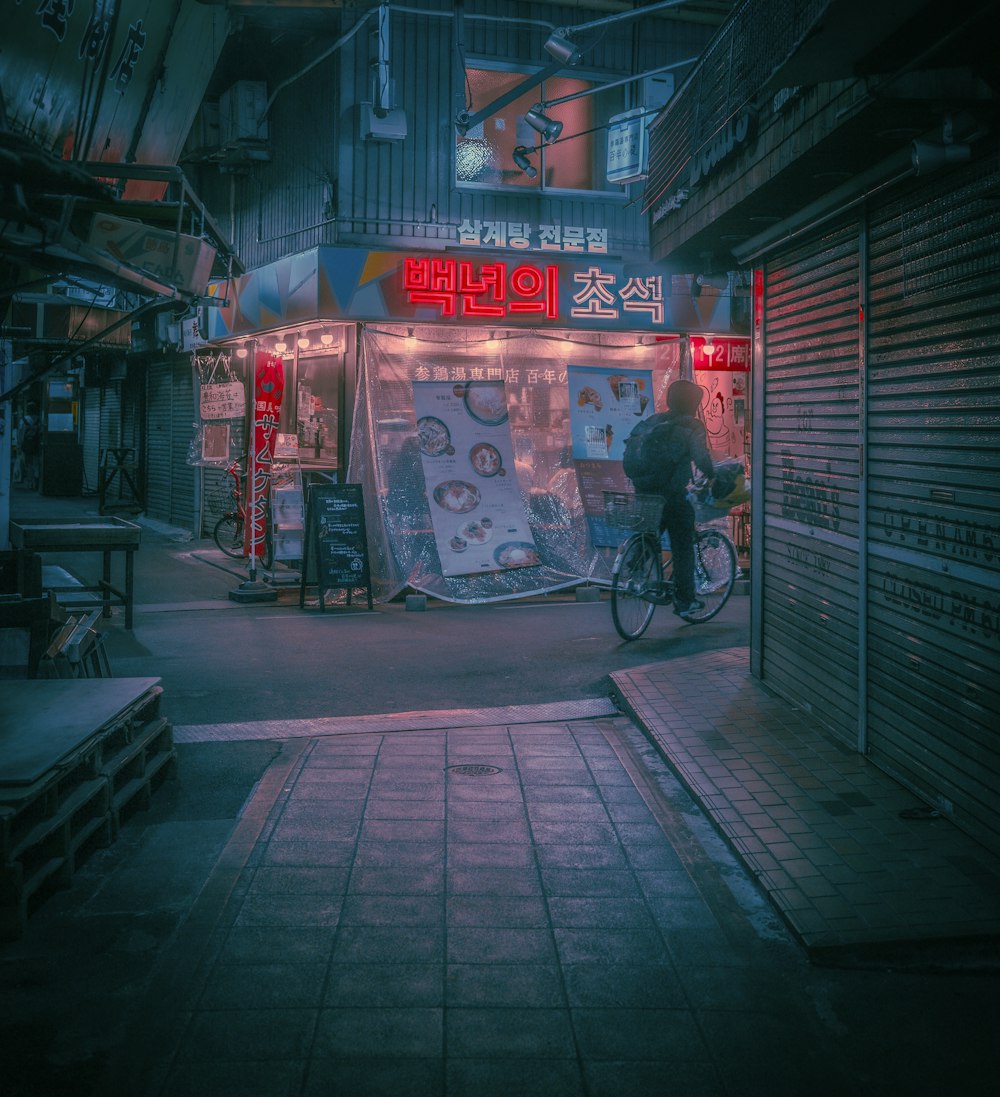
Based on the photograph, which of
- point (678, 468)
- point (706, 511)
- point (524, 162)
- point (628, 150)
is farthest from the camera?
point (524, 162)

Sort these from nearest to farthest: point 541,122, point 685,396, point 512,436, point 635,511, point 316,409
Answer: point 635,511
point 685,396
point 541,122
point 512,436
point 316,409

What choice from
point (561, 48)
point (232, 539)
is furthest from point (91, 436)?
point (561, 48)

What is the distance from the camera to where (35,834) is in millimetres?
4496

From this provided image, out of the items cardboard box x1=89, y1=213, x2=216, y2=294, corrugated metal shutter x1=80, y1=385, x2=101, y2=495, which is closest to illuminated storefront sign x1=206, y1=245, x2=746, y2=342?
cardboard box x1=89, y1=213, x2=216, y2=294

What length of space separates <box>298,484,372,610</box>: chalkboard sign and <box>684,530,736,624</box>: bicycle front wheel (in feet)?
12.4

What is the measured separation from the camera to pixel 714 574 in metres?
11.9

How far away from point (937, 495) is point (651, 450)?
5226mm

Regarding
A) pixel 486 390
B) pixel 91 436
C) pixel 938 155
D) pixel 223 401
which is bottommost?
pixel 486 390

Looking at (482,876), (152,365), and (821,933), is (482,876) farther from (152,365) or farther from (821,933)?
(152,365)

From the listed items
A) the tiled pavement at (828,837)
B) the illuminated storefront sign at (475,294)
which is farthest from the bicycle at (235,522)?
the tiled pavement at (828,837)

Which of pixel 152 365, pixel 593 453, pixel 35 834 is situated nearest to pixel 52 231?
pixel 35 834

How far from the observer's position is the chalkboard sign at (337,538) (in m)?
12.6

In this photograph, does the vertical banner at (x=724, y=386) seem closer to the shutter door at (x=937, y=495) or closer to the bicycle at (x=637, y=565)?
the bicycle at (x=637, y=565)

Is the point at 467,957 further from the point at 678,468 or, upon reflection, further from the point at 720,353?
the point at 720,353
